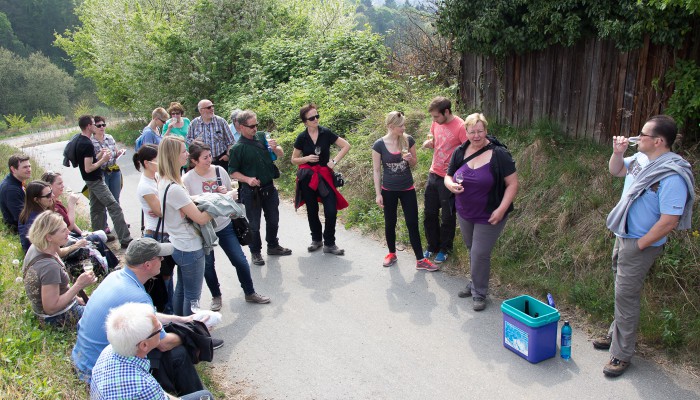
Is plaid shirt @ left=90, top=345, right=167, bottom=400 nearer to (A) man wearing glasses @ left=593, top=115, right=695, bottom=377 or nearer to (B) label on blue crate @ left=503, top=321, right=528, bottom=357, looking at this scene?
(B) label on blue crate @ left=503, top=321, right=528, bottom=357

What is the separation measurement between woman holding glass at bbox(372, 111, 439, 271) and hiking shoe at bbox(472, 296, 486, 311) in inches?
37.7

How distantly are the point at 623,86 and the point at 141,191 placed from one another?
5.68m

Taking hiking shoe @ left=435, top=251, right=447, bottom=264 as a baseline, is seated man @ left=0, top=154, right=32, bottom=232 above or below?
above

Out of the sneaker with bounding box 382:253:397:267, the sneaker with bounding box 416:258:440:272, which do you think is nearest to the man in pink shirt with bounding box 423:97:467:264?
the sneaker with bounding box 416:258:440:272

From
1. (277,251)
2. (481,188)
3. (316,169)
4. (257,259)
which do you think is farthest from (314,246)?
(481,188)

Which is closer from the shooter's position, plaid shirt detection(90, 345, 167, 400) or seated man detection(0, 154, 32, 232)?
plaid shirt detection(90, 345, 167, 400)

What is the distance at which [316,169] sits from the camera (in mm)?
6895

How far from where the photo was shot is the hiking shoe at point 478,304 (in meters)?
5.32

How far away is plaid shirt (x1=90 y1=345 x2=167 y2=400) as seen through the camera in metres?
3.02

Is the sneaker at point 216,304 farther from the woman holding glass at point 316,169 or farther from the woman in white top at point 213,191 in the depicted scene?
the woman holding glass at point 316,169

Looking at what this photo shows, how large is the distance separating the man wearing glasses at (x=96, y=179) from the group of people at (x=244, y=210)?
2cm

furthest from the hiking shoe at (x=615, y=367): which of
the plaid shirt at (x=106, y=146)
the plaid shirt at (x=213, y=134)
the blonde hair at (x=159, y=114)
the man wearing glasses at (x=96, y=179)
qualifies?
the blonde hair at (x=159, y=114)

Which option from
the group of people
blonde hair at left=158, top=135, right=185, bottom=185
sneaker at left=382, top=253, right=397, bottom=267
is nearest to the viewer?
the group of people

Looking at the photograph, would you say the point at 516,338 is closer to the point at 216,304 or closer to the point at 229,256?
the point at 229,256
